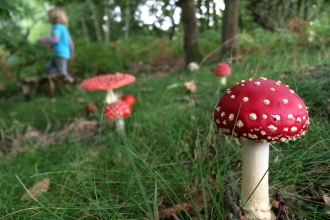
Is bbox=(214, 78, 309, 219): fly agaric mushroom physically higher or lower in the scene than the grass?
higher

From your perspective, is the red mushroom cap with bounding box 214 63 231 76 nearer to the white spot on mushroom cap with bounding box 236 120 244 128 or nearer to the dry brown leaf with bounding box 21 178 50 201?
the dry brown leaf with bounding box 21 178 50 201

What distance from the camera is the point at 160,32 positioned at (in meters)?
12.1

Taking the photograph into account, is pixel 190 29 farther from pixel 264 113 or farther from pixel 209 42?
pixel 264 113

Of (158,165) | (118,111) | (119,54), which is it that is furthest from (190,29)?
(158,165)

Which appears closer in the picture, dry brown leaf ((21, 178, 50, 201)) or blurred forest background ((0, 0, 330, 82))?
dry brown leaf ((21, 178, 50, 201))

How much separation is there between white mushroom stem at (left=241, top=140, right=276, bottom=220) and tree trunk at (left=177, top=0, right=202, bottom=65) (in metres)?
5.36

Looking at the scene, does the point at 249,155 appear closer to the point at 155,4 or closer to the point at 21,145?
the point at 21,145

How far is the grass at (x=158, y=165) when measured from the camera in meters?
1.55

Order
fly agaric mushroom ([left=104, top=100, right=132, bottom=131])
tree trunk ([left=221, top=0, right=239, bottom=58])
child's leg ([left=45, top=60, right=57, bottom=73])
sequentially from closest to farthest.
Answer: fly agaric mushroom ([left=104, top=100, right=132, bottom=131]) < tree trunk ([left=221, top=0, right=239, bottom=58]) < child's leg ([left=45, top=60, right=57, bottom=73])

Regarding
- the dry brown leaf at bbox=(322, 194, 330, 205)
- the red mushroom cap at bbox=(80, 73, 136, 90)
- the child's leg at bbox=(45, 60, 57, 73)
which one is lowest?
the child's leg at bbox=(45, 60, 57, 73)

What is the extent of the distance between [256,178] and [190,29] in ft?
17.9

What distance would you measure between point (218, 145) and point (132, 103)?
224cm

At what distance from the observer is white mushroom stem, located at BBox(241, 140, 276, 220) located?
5.19 feet

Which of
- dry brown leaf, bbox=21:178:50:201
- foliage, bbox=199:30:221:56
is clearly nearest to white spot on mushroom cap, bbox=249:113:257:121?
dry brown leaf, bbox=21:178:50:201
